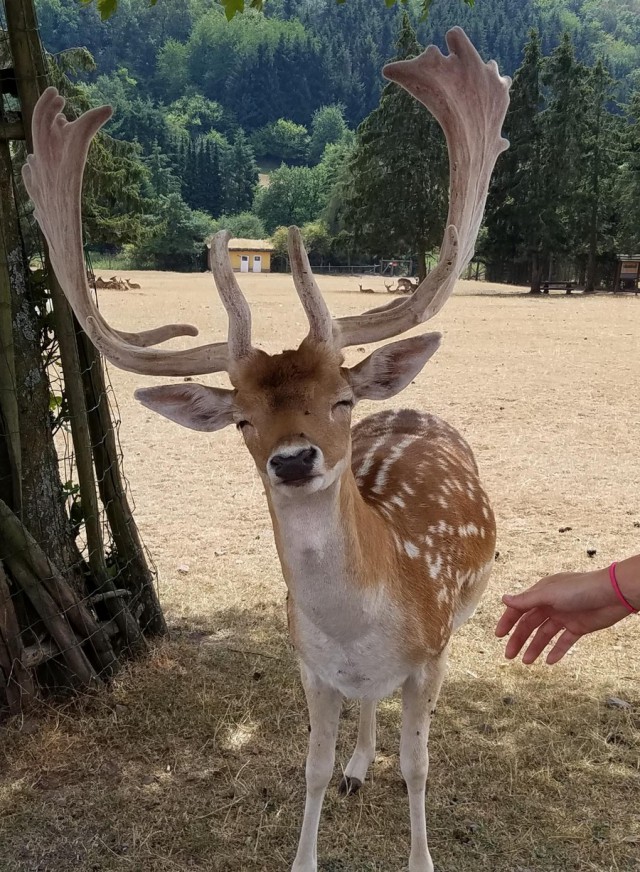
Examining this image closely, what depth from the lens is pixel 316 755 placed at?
2938 mm

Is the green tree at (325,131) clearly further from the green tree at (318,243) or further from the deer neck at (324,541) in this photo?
the deer neck at (324,541)

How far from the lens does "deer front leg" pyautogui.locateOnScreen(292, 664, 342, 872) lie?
286 cm

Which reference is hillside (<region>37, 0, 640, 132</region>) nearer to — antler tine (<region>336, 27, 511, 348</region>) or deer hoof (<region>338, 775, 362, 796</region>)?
antler tine (<region>336, 27, 511, 348</region>)

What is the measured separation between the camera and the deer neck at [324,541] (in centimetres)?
239

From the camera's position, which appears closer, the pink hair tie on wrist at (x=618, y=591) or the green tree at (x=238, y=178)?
the pink hair tie on wrist at (x=618, y=591)

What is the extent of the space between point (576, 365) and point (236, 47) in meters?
147

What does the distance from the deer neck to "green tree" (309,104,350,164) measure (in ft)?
428

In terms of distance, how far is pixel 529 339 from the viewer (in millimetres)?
16344

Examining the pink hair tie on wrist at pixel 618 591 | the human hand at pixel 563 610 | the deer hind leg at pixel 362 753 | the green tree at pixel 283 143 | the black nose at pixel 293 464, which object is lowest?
the deer hind leg at pixel 362 753

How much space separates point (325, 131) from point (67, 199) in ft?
438

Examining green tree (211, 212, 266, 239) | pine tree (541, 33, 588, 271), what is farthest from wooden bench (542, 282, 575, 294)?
green tree (211, 212, 266, 239)

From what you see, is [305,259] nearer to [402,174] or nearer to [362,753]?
[362,753]

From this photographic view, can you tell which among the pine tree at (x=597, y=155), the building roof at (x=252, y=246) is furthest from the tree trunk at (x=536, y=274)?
the building roof at (x=252, y=246)

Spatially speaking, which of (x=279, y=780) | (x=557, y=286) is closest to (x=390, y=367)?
(x=279, y=780)
